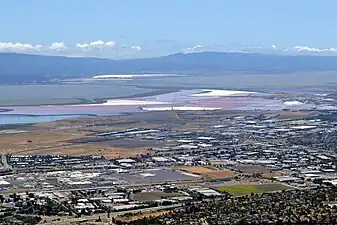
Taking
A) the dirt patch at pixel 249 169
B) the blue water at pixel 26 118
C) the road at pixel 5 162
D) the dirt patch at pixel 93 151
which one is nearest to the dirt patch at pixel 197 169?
the dirt patch at pixel 249 169

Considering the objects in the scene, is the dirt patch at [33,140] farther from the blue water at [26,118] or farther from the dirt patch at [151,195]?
the dirt patch at [151,195]

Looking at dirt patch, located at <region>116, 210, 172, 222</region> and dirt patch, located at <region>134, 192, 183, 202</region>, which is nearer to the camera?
dirt patch, located at <region>116, 210, 172, 222</region>

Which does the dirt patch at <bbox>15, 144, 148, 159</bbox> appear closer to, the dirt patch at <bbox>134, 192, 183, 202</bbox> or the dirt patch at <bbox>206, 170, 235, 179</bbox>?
the dirt patch at <bbox>206, 170, 235, 179</bbox>

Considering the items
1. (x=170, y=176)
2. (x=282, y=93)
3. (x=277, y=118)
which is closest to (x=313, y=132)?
(x=277, y=118)

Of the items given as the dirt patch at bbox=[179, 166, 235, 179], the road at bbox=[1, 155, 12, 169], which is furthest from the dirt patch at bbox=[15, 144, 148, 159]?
the dirt patch at bbox=[179, 166, 235, 179]

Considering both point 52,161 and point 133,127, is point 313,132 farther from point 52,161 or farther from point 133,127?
point 52,161

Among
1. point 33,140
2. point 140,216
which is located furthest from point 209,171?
point 33,140

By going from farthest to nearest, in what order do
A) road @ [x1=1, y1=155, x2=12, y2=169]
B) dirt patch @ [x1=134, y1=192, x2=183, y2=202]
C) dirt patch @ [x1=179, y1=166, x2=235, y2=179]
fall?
road @ [x1=1, y1=155, x2=12, y2=169], dirt patch @ [x1=179, y1=166, x2=235, y2=179], dirt patch @ [x1=134, y1=192, x2=183, y2=202]

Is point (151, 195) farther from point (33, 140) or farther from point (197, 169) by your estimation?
point (33, 140)
